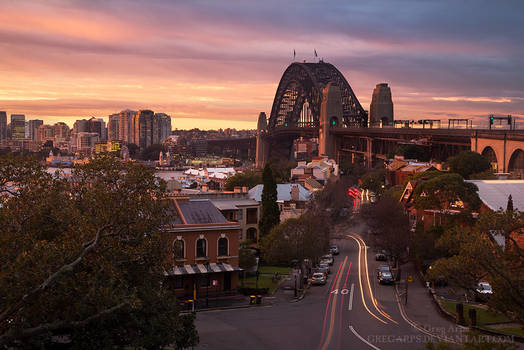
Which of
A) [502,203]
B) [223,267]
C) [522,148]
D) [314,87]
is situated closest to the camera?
[223,267]

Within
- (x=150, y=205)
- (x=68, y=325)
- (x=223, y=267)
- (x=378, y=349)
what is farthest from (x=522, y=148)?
(x=68, y=325)

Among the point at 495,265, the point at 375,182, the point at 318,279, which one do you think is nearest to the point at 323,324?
the point at 318,279

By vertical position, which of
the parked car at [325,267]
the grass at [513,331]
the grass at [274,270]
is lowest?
the grass at [274,270]

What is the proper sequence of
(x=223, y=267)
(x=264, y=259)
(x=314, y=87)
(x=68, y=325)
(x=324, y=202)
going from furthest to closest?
(x=314, y=87), (x=324, y=202), (x=264, y=259), (x=223, y=267), (x=68, y=325)

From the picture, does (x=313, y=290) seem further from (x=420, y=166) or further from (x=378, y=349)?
(x=420, y=166)

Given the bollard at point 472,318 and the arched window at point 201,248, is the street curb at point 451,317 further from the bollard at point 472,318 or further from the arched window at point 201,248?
the arched window at point 201,248

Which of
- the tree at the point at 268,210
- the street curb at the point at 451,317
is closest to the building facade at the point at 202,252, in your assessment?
the street curb at the point at 451,317

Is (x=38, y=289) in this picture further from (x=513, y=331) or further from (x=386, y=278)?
(x=386, y=278)
